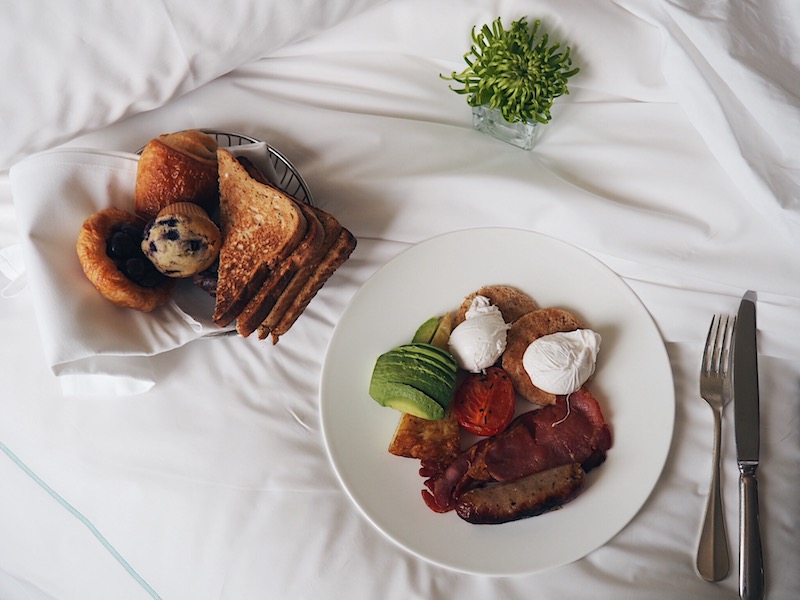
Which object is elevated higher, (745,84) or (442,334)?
(745,84)

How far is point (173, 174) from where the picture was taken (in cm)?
90

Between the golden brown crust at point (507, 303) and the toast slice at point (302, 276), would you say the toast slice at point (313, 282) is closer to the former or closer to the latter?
the toast slice at point (302, 276)

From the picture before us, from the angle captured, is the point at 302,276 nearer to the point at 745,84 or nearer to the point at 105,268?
the point at 105,268

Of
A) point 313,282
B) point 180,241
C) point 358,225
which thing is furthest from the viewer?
point 358,225

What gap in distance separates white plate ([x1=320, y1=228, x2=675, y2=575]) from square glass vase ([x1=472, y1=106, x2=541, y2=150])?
6.2 inches

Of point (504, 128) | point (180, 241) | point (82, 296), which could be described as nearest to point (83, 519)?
point (82, 296)

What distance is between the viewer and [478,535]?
0.90m

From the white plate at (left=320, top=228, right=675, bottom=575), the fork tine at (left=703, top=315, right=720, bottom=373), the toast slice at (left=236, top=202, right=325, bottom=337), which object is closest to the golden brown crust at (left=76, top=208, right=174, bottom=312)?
the toast slice at (left=236, top=202, right=325, bottom=337)

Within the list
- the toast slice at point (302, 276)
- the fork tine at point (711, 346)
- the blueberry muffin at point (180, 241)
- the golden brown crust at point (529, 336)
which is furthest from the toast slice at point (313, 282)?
the fork tine at point (711, 346)

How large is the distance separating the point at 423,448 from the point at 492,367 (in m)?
0.15

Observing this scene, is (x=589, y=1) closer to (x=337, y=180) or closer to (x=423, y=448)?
(x=337, y=180)

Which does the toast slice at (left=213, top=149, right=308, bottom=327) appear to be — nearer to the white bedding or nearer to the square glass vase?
the white bedding

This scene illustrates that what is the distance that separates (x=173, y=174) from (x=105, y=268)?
0.15 metres

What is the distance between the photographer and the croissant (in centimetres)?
89
